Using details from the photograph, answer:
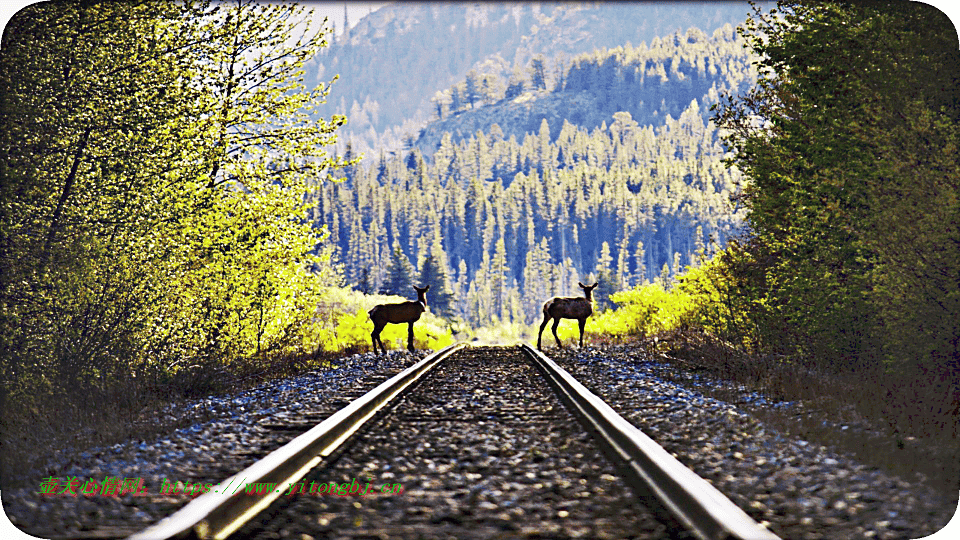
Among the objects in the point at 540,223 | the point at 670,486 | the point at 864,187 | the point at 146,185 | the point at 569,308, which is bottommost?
the point at 670,486

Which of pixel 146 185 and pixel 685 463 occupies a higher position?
pixel 146 185

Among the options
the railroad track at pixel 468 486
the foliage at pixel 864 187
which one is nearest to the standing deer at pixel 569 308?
the foliage at pixel 864 187

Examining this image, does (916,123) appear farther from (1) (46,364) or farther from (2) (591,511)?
(1) (46,364)

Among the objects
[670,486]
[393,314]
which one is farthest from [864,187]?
[393,314]

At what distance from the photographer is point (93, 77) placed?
7297 millimetres

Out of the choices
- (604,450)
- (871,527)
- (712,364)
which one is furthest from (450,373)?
(871,527)

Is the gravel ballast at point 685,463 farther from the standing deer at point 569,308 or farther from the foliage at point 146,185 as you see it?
the standing deer at point 569,308

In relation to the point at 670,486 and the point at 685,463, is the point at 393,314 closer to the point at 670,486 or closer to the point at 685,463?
the point at 685,463

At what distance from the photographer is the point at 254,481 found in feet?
13.1

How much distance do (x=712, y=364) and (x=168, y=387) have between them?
7.70 meters

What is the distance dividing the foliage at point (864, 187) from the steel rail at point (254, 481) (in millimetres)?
4676

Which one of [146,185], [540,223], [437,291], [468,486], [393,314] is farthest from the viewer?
[540,223]

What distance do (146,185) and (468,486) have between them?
6.12m

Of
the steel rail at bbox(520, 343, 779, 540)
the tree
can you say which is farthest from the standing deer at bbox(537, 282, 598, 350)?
the tree
